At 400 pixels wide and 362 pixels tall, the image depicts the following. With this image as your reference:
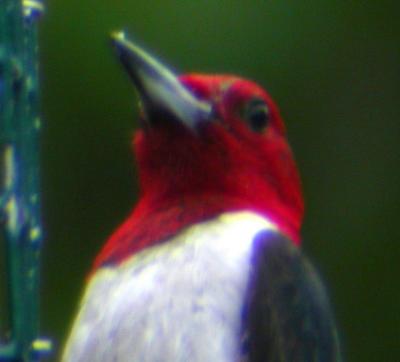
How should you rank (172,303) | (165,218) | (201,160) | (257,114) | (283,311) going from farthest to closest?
(257,114), (201,160), (165,218), (283,311), (172,303)

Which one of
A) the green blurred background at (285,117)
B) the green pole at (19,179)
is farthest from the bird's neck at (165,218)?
the green blurred background at (285,117)

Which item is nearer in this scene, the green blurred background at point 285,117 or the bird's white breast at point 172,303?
the bird's white breast at point 172,303

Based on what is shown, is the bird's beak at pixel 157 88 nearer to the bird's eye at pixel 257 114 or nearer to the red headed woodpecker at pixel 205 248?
the red headed woodpecker at pixel 205 248

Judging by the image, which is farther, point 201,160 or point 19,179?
point 201,160

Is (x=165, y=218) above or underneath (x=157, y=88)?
underneath

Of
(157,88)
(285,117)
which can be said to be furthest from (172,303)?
(285,117)

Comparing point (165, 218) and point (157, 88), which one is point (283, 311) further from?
→ point (157, 88)
